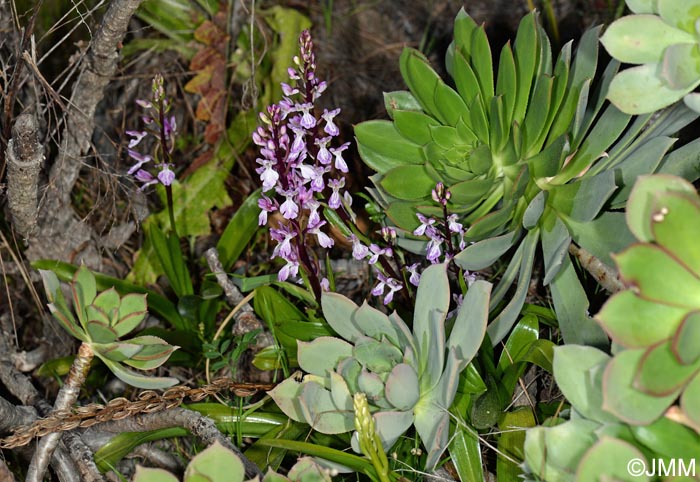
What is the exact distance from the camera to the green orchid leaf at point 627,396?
41.6 inches

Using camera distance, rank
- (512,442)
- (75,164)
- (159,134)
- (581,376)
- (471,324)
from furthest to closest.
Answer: (75,164) → (159,134) → (512,442) → (471,324) → (581,376)

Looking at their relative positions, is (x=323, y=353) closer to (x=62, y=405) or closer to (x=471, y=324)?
(x=471, y=324)

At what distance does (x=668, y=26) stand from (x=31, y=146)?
46.7 inches

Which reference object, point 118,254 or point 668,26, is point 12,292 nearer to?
point 118,254

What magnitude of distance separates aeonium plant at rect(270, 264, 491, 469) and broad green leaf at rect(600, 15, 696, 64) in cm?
43

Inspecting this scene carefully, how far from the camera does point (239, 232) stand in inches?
→ 77.6

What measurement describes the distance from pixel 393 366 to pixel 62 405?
664 mm

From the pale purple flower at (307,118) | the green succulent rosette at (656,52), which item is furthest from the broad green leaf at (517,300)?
the pale purple flower at (307,118)

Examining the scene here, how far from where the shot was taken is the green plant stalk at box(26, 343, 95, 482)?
1.49m

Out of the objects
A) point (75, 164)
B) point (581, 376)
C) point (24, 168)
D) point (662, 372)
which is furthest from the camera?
point (75, 164)

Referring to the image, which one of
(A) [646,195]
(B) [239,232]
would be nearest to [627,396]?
(A) [646,195]

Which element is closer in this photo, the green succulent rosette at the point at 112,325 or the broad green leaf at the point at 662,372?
the broad green leaf at the point at 662,372

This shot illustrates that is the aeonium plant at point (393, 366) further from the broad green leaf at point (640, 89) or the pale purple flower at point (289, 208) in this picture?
the broad green leaf at point (640, 89)

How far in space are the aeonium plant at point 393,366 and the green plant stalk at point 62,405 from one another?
0.39 meters
